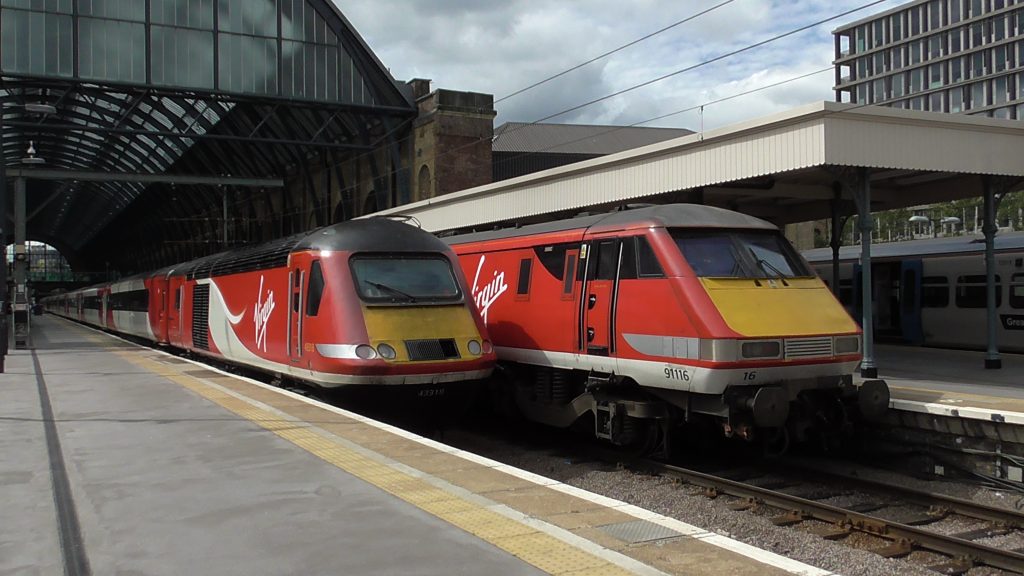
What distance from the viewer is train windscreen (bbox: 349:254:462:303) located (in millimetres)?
10920

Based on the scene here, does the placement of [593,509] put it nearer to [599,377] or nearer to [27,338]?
[599,377]

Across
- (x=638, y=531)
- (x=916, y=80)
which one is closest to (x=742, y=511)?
(x=638, y=531)

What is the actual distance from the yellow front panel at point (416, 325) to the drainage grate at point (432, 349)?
6 centimetres

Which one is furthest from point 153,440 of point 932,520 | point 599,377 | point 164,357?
point 164,357

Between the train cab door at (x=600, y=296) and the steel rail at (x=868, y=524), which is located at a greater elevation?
the train cab door at (x=600, y=296)

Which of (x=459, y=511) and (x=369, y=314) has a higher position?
(x=369, y=314)

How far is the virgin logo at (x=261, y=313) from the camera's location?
13.1 metres

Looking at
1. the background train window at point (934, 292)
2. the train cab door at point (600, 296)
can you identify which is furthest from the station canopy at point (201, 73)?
the background train window at point (934, 292)

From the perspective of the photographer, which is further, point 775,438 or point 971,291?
point 971,291

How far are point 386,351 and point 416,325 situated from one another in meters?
0.59

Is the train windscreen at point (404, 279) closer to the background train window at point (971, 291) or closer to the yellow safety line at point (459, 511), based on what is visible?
the yellow safety line at point (459, 511)

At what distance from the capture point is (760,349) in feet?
27.4

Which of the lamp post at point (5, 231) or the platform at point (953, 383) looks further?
the lamp post at point (5, 231)

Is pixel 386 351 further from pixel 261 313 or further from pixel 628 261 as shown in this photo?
pixel 261 313
